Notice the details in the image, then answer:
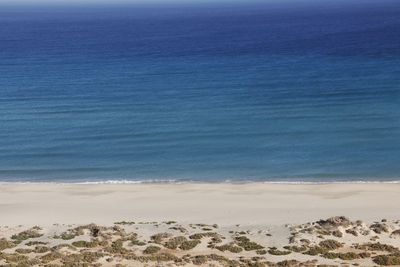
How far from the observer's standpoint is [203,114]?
60.4m

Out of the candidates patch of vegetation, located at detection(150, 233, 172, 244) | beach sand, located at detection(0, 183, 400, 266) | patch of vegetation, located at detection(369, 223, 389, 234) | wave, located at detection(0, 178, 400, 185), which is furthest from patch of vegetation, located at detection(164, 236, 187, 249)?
wave, located at detection(0, 178, 400, 185)

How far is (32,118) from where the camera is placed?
6094cm

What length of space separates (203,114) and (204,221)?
92.5ft

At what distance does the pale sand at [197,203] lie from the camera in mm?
33875

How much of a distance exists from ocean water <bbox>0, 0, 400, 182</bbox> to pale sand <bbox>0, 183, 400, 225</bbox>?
3.02 meters

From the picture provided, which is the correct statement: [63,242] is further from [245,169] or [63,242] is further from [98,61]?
[98,61]

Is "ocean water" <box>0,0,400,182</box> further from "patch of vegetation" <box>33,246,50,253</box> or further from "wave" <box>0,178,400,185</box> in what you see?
"patch of vegetation" <box>33,246,50,253</box>

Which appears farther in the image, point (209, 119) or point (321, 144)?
point (209, 119)

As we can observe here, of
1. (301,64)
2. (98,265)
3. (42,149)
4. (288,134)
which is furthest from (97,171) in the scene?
(301,64)

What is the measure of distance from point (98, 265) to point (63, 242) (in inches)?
152

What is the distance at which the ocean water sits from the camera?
45.8 meters

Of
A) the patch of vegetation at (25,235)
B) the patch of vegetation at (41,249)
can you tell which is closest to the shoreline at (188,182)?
the patch of vegetation at (25,235)

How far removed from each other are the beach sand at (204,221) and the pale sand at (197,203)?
54mm

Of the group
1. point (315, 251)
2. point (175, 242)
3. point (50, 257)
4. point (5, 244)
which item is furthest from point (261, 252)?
point (5, 244)
